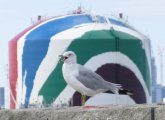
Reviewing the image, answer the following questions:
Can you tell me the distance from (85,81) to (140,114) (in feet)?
8.68

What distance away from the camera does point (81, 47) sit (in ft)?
148

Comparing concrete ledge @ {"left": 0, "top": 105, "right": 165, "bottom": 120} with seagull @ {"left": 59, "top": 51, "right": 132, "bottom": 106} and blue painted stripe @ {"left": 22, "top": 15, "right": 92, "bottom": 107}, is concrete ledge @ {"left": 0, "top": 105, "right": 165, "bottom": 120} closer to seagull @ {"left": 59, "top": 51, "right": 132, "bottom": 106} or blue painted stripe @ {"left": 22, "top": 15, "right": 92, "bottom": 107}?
seagull @ {"left": 59, "top": 51, "right": 132, "bottom": 106}

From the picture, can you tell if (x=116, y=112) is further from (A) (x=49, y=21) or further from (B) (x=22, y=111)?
(A) (x=49, y=21)

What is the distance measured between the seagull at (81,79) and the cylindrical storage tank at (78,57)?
32.9 metres

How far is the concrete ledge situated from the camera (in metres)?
7.83

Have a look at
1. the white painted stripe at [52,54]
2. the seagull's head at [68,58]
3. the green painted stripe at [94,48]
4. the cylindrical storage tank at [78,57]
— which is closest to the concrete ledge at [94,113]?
the seagull's head at [68,58]

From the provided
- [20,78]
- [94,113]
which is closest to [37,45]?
[20,78]

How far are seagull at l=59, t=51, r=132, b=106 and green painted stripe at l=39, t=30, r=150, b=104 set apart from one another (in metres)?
33.4

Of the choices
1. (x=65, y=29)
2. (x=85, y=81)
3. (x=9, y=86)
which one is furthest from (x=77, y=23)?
(x=85, y=81)

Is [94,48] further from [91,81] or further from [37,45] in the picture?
[91,81]

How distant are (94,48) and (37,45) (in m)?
3.33

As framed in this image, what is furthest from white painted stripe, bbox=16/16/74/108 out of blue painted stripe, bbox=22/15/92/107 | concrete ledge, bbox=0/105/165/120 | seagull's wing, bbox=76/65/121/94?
concrete ledge, bbox=0/105/165/120

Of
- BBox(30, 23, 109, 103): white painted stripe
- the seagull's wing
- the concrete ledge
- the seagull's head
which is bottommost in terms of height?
the concrete ledge

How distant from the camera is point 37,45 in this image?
4566 cm
